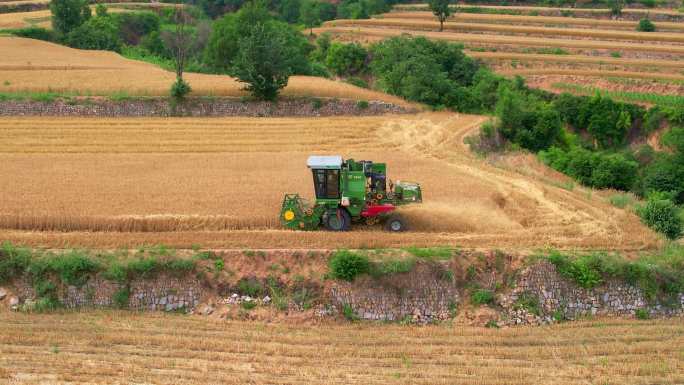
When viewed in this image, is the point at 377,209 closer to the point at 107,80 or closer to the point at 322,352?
the point at 322,352

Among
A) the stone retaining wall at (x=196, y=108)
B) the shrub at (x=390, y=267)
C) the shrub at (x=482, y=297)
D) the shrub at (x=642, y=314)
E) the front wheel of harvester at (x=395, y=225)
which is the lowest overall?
the shrub at (x=642, y=314)

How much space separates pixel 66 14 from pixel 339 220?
56484mm

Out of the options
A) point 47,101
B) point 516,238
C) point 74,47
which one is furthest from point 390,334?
point 74,47

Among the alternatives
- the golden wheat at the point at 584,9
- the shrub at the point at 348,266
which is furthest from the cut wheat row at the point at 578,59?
the shrub at the point at 348,266

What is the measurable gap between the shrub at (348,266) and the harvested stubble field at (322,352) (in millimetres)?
1712

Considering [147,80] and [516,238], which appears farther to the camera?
[147,80]

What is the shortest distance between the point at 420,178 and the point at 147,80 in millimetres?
26874

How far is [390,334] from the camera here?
23156 millimetres

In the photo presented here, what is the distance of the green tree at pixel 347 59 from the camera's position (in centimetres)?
6919

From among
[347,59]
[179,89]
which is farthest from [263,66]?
[347,59]

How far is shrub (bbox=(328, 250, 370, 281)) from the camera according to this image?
2444 cm

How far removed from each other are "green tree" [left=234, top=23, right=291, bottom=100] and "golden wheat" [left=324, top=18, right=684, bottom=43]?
37480mm

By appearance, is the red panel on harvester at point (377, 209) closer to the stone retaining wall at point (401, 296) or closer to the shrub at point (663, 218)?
the stone retaining wall at point (401, 296)

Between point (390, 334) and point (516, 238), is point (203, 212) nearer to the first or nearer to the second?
point (390, 334)
